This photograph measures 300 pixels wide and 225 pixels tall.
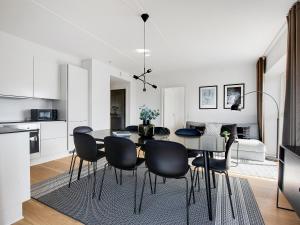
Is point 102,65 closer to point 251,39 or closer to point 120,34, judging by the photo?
point 120,34

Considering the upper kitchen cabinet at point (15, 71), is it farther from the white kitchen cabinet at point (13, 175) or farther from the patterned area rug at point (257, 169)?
the patterned area rug at point (257, 169)

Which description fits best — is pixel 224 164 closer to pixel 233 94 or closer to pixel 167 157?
pixel 167 157

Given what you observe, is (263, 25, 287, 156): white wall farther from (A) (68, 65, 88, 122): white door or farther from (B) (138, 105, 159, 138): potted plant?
(A) (68, 65, 88, 122): white door

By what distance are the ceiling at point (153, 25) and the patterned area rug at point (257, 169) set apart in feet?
8.21

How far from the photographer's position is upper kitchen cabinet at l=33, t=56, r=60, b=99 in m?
3.46

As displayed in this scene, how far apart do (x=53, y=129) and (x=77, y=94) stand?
3.34 ft

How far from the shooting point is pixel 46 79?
12.0 feet

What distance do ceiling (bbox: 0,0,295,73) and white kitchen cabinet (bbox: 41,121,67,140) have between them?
5.56 ft

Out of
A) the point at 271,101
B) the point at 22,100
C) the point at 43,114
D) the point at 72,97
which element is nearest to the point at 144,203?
the point at 43,114

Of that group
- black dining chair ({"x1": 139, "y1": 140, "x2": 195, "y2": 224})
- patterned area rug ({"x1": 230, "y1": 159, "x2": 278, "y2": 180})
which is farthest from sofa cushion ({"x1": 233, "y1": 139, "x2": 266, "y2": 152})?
black dining chair ({"x1": 139, "y1": 140, "x2": 195, "y2": 224})

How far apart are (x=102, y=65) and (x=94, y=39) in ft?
5.24

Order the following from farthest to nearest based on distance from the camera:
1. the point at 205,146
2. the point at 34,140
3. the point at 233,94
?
the point at 233,94
the point at 34,140
the point at 205,146

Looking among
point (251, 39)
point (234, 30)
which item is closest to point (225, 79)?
point (251, 39)

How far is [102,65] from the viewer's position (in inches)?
192
